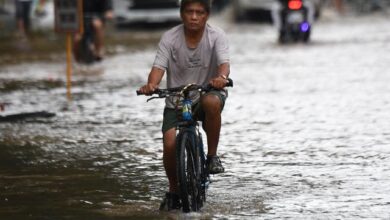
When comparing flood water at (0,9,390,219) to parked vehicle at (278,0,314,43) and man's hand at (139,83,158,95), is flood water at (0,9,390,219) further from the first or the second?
parked vehicle at (278,0,314,43)

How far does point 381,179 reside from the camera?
1067 centimetres

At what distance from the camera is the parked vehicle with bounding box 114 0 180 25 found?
37.1 m

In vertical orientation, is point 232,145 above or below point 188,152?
below

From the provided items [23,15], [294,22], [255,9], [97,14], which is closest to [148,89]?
[97,14]

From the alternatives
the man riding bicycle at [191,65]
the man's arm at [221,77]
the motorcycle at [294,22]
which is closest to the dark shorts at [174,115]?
the man riding bicycle at [191,65]

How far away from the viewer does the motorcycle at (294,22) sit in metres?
30.8

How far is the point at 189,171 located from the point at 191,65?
2.79 feet

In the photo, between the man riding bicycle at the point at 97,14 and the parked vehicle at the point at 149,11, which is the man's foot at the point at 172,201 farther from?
the parked vehicle at the point at 149,11

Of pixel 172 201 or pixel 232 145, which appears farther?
pixel 232 145

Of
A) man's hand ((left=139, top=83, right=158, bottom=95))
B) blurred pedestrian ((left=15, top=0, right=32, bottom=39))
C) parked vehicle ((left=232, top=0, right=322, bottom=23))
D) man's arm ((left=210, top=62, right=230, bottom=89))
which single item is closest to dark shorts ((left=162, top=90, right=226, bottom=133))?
man's arm ((left=210, top=62, right=230, bottom=89))

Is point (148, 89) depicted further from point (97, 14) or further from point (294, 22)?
point (294, 22)

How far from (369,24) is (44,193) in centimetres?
2953

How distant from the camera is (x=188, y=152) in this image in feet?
30.1

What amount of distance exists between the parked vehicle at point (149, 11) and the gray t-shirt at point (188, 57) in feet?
90.6
